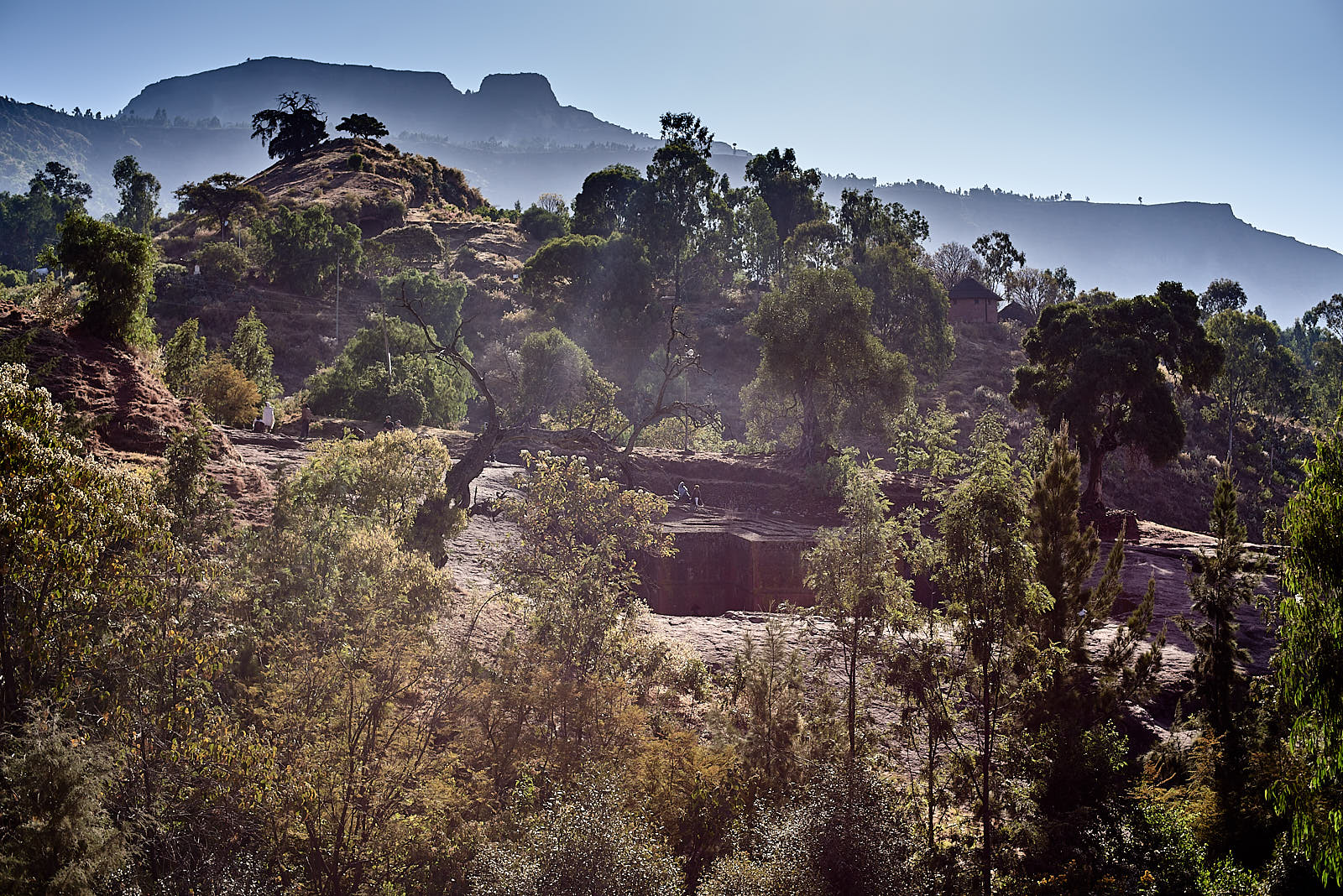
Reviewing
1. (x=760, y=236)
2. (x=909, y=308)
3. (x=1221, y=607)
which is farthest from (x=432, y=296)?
(x=1221, y=607)

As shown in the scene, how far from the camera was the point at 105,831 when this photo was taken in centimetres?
706

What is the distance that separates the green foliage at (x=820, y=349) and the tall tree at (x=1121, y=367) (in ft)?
18.9

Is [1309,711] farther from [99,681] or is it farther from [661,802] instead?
[99,681]

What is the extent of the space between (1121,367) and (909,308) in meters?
30.6

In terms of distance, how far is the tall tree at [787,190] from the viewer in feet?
259

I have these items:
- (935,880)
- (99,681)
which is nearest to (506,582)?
(99,681)

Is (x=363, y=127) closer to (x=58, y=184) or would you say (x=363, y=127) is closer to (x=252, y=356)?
(x=58, y=184)

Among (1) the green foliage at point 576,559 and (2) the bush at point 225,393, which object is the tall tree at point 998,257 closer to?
(2) the bush at point 225,393

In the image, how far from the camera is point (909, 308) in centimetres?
5619

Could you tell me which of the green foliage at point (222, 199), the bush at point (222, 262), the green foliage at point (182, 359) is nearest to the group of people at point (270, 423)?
the green foliage at point (182, 359)

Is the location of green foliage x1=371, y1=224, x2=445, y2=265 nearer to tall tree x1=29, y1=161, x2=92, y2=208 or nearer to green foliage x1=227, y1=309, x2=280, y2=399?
green foliage x1=227, y1=309, x2=280, y2=399

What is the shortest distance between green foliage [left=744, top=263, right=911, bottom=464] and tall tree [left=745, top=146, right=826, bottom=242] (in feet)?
163

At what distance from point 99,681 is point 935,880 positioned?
9236mm

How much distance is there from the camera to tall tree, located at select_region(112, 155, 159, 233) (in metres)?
86.1
